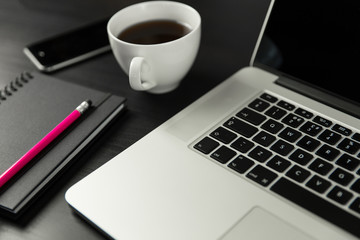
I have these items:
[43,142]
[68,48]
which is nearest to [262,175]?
[43,142]

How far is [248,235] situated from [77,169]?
0.23m

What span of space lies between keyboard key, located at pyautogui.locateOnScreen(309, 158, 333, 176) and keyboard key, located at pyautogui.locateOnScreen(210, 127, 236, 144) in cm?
10

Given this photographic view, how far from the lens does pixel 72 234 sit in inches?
16.8

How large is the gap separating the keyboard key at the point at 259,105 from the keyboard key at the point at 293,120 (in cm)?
3

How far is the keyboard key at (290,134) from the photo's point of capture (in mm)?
479

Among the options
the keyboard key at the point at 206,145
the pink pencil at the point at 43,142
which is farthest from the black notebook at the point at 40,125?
the keyboard key at the point at 206,145

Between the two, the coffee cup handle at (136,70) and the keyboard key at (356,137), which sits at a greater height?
the coffee cup handle at (136,70)

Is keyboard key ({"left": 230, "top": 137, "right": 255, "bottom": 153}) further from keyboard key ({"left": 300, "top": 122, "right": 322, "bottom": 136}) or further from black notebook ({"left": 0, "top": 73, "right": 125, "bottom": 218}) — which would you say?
black notebook ({"left": 0, "top": 73, "right": 125, "bottom": 218})

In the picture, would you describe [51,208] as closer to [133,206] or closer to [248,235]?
[133,206]

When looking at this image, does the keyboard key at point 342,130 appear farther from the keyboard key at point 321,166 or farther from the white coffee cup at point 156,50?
the white coffee cup at point 156,50

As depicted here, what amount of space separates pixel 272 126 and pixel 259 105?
0.04 m

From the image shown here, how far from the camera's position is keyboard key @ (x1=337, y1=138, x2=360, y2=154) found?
0.46 m

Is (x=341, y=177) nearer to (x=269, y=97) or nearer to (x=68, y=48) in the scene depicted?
(x=269, y=97)

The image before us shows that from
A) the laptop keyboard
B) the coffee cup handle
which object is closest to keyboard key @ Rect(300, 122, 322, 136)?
the laptop keyboard
